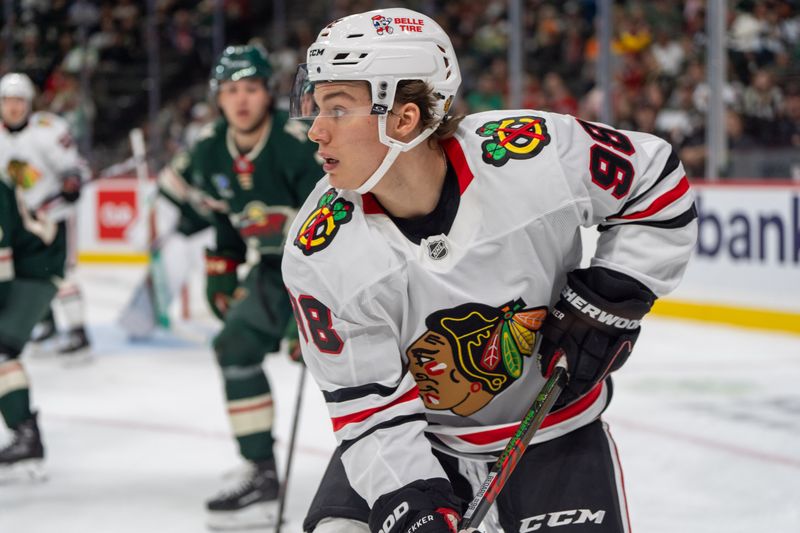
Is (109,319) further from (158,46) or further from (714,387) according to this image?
(158,46)

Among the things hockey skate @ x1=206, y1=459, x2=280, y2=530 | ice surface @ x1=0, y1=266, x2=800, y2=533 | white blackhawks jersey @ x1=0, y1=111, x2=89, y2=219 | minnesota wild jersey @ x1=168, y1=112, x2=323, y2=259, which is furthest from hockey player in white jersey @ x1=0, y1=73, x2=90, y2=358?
hockey skate @ x1=206, y1=459, x2=280, y2=530

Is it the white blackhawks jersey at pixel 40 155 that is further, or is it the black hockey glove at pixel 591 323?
the white blackhawks jersey at pixel 40 155

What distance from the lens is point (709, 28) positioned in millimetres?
5793

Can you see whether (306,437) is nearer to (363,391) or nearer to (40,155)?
(363,391)

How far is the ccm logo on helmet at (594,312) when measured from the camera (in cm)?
163

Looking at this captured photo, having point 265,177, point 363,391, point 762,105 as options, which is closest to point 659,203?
point 363,391

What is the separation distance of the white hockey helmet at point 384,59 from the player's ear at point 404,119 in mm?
17

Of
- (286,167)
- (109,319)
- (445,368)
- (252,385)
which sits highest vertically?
(286,167)

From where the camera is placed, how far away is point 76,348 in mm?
5199

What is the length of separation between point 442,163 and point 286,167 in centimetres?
136

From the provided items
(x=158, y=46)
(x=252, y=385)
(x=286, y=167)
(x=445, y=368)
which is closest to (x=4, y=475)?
(x=252, y=385)

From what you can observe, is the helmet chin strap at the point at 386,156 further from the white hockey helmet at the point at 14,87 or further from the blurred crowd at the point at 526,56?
the white hockey helmet at the point at 14,87

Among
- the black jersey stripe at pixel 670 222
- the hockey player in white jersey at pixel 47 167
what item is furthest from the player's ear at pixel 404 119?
the hockey player in white jersey at pixel 47 167

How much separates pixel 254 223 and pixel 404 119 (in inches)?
57.4
